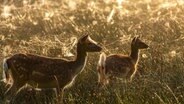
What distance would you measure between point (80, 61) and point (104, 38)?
4.96m

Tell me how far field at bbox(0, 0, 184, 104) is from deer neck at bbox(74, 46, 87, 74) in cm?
34

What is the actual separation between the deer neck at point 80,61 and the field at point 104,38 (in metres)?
0.34

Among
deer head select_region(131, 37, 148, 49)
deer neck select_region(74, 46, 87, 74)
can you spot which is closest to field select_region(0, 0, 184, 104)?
deer head select_region(131, 37, 148, 49)

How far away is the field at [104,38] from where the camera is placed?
37.9ft

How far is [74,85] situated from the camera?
507 inches

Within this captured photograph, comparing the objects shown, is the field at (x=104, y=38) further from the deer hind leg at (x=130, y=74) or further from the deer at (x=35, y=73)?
the deer at (x=35, y=73)

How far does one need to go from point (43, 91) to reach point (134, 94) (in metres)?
2.52

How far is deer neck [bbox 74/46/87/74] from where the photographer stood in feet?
41.5

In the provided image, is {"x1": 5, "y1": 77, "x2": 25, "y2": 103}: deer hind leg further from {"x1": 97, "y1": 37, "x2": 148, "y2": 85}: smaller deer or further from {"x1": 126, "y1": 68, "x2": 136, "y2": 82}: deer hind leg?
{"x1": 126, "y1": 68, "x2": 136, "y2": 82}: deer hind leg

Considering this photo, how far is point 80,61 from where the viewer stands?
12.9 m

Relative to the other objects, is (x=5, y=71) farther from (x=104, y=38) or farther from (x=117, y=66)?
(x=104, y=38)

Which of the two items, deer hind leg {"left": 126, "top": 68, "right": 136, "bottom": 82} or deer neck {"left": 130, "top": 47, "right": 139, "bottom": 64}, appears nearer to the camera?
deer hind leg {"left": 126, "top": 68, "right": 136, "bottom": 82}

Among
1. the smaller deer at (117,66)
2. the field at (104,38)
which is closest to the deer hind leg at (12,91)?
the field at (104,38)

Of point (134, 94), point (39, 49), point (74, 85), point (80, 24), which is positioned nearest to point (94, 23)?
point (80, 24)
